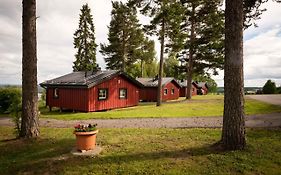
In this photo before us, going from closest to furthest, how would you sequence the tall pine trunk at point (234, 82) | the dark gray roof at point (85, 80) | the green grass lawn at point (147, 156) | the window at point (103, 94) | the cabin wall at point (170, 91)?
the green grass lawn at point (147, 156) < the tall pine trunk at point (234, 82) < the dark gray roof at point (85, 80) < the window at point (103, 94) < the cabin wall at point (170, 91)

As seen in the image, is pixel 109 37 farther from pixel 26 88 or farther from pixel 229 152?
pixel 229 152

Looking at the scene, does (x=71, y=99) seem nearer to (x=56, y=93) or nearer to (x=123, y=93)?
(x=56, y=93)

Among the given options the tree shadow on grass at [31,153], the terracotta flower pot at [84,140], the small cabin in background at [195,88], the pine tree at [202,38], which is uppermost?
the pine tree at [202,38]

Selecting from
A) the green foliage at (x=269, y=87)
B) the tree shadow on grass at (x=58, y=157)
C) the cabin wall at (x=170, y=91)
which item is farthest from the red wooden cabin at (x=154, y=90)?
the tree shadow on grass at (x=58, y=157)

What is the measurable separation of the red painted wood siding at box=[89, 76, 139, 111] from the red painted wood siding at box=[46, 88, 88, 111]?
645 mm

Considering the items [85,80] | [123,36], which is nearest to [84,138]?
[85,80]

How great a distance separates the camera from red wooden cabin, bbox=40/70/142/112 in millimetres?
22719

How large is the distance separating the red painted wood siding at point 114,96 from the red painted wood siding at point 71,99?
2.12 ft

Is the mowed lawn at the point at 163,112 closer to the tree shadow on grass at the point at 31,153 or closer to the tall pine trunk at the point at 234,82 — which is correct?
the tree shadow on grass at the point at 31,153

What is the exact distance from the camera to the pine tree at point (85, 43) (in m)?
41.7

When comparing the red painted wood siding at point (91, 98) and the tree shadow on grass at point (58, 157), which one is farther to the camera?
the red painted wood siding at point (91, 98)

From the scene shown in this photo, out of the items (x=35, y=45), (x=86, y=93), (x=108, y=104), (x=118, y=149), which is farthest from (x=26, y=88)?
(x=108, y=104)

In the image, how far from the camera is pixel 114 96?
84.4 feet

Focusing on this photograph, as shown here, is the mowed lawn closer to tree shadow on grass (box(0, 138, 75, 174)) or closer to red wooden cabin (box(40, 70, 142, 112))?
red wooden cabin (box(40, 70, 142, 112))
